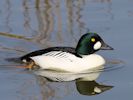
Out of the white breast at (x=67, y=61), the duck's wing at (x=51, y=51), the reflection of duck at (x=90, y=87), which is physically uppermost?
the duck's wing at (x=51, y=51)

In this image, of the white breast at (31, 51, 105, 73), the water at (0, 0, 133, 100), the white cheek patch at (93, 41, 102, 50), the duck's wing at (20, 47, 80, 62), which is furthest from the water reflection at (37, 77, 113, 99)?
the white cheek patch at (93, 41, 102, 50)

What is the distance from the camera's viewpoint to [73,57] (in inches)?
432

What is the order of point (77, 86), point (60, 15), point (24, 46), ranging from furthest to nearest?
point (60, 15), point (24, 46), point (77, 86)

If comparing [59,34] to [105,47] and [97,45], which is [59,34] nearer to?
[97,45]

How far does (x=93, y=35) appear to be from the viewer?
431 inches

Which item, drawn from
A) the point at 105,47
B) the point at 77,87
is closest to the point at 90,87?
the point at 77,87

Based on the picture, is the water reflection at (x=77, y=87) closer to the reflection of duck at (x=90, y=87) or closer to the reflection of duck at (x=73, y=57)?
the reflection of duck at (x=90, y=87)

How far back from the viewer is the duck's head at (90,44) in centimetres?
1095

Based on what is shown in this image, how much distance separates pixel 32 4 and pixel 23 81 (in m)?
3.68

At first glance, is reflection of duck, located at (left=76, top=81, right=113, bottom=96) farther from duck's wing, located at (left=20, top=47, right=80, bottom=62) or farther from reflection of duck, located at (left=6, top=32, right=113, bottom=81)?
duck's wing, located at (left=20, top=47, right=80, bottom=62)

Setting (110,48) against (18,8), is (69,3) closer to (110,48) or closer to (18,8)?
(18,8)

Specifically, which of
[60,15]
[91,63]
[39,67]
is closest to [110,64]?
[91,63]

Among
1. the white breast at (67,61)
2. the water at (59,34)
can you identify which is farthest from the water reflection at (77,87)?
the white breast at (67,61)

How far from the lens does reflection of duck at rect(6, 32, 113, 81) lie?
10.9 meters
